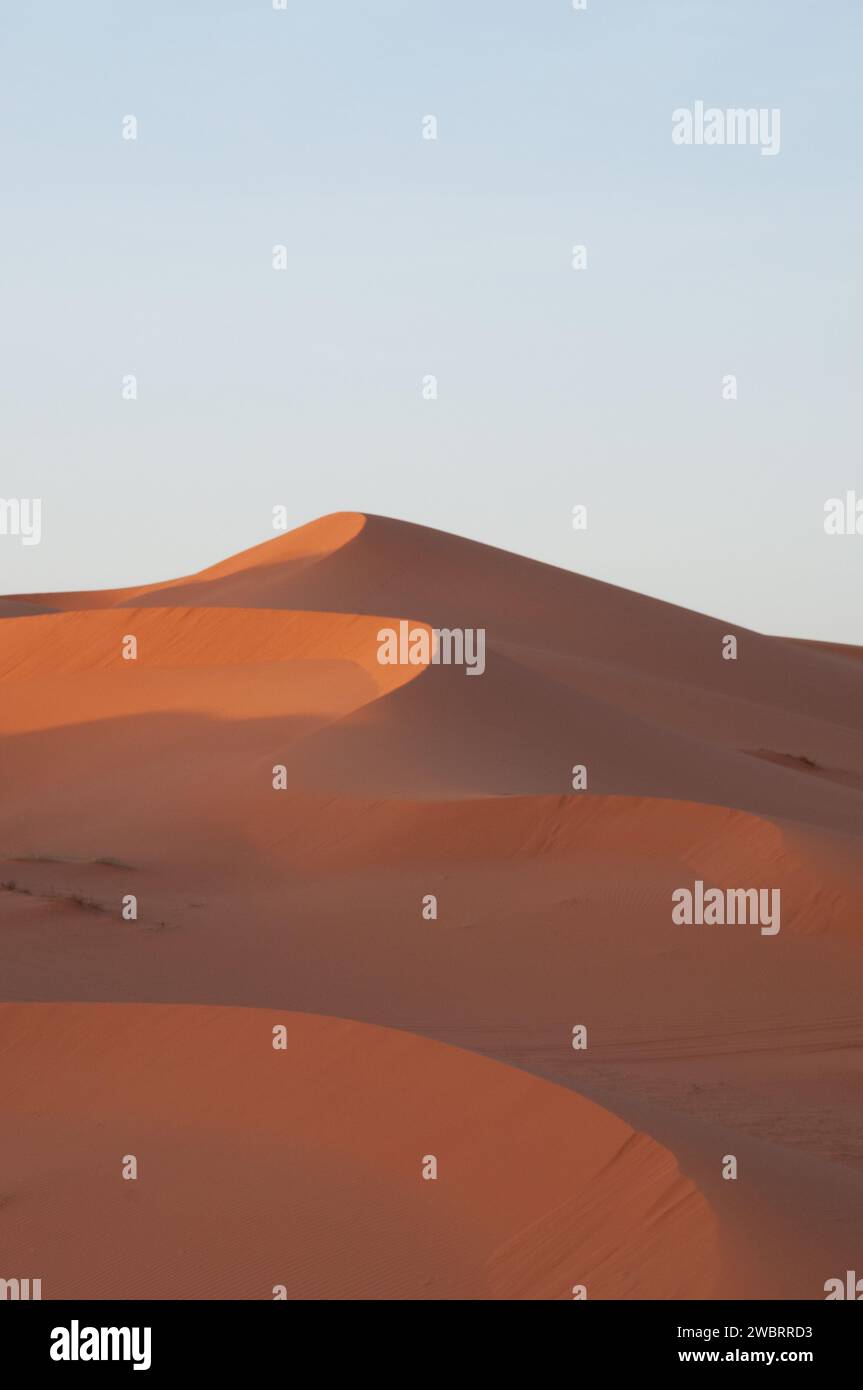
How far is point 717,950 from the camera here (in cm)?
1118

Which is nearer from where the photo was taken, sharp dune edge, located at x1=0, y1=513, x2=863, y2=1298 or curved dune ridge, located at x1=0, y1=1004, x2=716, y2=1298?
curved dune ridge, located at x1=0, y1=1004, x2=716, y2=1298

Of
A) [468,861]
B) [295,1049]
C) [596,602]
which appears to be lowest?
[295,1049]

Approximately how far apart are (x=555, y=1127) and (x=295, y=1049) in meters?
1.85

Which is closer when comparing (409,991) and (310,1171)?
(310,1171)

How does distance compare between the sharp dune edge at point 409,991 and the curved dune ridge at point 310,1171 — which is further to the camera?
the sharp dune edge at point 409,991

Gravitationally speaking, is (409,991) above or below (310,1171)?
above

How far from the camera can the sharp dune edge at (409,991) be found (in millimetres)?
6301

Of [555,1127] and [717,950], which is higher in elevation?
[717,950]

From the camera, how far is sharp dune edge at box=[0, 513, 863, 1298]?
20.7 feet

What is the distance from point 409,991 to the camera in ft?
34.3
